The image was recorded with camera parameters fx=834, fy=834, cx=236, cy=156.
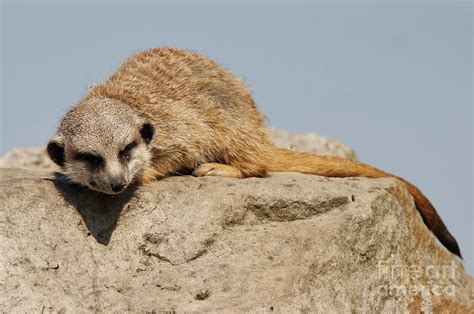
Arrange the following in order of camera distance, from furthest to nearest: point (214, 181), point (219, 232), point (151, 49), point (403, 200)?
1. point (151, 49)
2. point (403, 200)
3. point (214, 181)
4. point (219, 232)

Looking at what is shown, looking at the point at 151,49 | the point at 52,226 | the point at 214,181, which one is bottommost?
the point at 52,226

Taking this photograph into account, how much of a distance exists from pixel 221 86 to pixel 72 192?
212cm

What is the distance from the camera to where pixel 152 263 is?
240 inches

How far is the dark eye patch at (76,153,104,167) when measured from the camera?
250 inches

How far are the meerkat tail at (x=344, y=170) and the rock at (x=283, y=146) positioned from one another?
3012 millimetres

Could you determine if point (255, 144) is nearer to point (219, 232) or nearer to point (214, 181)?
point (214, 181)

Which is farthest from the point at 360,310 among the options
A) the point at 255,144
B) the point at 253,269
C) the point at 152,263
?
the point at 255,144

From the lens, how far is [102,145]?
20.9 ft

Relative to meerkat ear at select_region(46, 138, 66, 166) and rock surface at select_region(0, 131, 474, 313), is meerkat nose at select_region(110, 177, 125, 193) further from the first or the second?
meerkat ear at select_region(46, 138, 66, 166)

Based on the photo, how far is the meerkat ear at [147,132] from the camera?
684 centimetres

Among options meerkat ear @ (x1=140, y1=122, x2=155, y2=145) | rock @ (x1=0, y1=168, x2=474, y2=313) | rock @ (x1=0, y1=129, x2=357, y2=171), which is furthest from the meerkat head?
rock @ (x1=0, y1=129, x2=357, y2=171)

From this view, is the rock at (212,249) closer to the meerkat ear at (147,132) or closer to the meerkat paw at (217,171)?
the meerkat paw at (217,171)

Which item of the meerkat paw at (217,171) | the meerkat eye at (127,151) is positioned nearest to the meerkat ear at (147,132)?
the meerkat eye at (127,151)

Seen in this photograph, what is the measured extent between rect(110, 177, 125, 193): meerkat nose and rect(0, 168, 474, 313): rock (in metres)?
0.28
